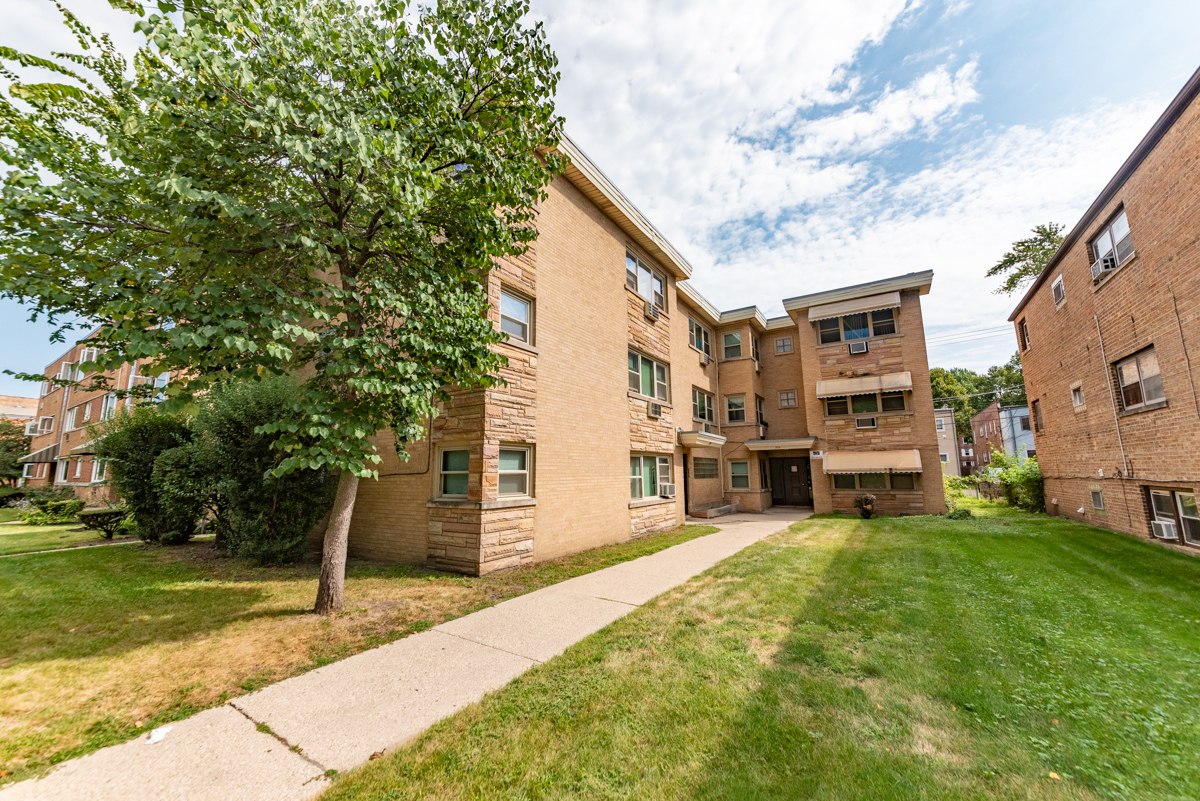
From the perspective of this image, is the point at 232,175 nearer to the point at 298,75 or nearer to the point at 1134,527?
the point at 298,75

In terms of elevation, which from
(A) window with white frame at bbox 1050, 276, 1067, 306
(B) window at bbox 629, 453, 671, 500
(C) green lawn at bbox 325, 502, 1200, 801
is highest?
(A) window with white frame at bbox 1050, 276, 1067, 306

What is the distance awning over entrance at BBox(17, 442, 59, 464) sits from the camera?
28531 millimetres

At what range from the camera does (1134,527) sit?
11.1m

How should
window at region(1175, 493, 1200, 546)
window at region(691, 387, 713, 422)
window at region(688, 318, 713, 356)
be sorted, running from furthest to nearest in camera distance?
1. window at region(688, 318, 713, 356)
2. window at region(691, 387, 713, 422)
3. window at region(1175, 493, 1200, 546)

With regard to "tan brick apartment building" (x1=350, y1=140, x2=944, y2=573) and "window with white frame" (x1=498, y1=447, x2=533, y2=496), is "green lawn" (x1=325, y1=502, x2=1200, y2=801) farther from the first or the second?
"tan brick apartment building" (x1=350, y1=140, x2=944, y2=573)

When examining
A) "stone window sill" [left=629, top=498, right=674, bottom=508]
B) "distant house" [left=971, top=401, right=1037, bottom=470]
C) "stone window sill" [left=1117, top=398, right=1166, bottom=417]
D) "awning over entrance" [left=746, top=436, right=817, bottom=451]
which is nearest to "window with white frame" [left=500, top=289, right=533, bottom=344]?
"stone window sill" [left=629, top=498, right=674, bottom=508]

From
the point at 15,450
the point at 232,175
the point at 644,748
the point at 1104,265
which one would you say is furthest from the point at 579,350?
the point at 15,450

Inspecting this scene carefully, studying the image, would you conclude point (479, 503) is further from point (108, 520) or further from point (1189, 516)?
point (1189, 516)

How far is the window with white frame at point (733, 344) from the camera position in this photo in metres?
22.4

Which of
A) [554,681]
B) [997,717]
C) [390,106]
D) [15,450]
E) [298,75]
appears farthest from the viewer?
[15,450]

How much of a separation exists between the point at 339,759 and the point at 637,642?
291 cm

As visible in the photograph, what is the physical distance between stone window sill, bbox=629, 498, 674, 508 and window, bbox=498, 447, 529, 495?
4.18 meters

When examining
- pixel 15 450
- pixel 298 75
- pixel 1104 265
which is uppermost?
pixel 1104 265

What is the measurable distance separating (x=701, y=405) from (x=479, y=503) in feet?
47.3
